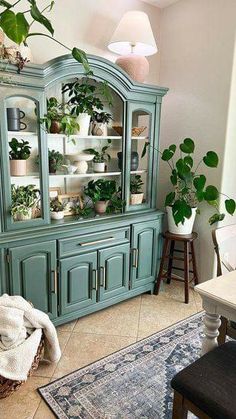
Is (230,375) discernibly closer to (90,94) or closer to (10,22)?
(10,22)

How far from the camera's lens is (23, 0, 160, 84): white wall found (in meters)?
2.45

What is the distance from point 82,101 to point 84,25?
2.43 feet

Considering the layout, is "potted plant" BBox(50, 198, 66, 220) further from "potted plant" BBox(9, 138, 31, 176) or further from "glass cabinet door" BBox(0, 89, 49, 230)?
"potted plant" BBox(9, 138, 31, 176)

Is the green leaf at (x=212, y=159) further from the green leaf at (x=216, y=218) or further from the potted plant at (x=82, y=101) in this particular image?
the potted plant at (x=82, y=101)

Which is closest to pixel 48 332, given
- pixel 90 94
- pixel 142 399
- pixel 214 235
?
pixel 142 399

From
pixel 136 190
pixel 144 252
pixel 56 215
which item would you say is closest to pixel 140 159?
pixel 136 190

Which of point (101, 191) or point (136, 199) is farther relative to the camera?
point (136, 199)

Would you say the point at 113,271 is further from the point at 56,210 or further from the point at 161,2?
the point at 161,2

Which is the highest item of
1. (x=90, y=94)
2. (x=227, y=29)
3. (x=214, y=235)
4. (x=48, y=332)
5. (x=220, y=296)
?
(x=227, y=29)

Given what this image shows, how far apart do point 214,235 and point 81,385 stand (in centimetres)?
122

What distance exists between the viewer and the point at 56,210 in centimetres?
242

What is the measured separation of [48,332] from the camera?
1.91 m

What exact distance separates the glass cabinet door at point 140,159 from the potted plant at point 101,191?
16cm

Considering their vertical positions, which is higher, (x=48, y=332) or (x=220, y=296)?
(x=220, y=296)
